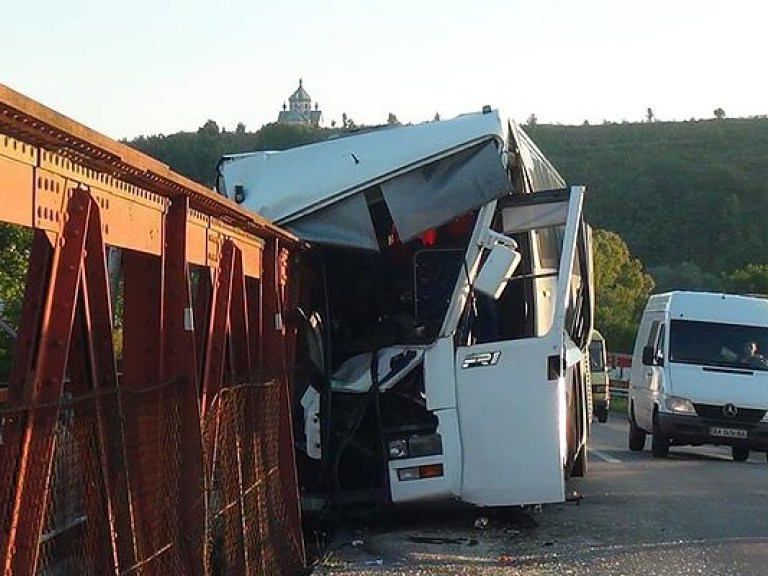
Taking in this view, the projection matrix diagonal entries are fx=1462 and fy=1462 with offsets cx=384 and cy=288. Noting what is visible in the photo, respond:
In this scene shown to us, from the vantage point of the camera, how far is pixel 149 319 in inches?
267

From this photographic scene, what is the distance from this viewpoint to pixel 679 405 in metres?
20.7

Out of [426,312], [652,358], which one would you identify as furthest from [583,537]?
[652,358]

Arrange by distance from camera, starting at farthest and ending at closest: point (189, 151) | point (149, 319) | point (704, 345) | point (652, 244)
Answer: point (652, 244), point (189, 151), point (704, 345), point (149, 319)

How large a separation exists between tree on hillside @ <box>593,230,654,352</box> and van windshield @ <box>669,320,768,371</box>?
136ft

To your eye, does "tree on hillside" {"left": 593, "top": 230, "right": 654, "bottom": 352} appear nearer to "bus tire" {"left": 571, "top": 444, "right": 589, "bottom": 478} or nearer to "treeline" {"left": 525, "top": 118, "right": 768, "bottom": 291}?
"treeline" {"left": 525, "top": 118, "right": 768, "bottom": 291}

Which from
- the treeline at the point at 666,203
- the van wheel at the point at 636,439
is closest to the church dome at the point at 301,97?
the treeline at the point at 666,203

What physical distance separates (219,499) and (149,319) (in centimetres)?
187

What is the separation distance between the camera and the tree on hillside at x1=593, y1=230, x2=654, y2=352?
6606 centimetres

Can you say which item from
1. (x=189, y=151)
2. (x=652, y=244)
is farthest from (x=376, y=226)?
(x=652, y=244)

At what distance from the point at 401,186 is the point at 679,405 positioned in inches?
402

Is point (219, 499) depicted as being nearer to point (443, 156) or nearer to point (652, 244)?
point (443, 156)

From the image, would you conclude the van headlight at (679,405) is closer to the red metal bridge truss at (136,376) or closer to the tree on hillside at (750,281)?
the red metal bridge truss at (136,376)

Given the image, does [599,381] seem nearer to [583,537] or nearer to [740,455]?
[740,455]

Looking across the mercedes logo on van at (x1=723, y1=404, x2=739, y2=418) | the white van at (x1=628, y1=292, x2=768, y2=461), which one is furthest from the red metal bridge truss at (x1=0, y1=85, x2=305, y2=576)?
the mercedes logo on van at (x1=723, y1=404, x2=739, y2=418)
